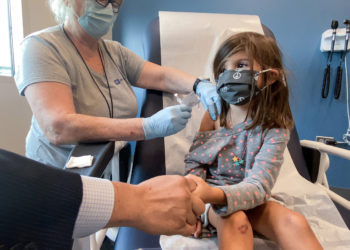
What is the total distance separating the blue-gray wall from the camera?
7.24ft

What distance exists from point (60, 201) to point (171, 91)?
1080 millimetres

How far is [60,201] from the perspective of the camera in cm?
52

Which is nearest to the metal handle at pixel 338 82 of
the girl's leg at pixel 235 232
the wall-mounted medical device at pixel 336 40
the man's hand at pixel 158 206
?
the wall-mounted medical device at pixel 336 40

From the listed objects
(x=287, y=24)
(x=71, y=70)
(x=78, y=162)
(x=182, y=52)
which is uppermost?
(x=287, y=24)

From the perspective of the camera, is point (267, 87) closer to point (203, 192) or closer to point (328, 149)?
point (328, 149)

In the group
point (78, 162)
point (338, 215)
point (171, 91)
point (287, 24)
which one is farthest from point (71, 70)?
point (287, 24)

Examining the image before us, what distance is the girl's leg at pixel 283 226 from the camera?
77 centimetres

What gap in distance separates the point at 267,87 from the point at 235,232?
0.60 meters

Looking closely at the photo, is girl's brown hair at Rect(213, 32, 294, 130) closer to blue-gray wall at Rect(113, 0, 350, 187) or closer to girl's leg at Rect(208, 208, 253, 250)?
girl's leg at Rect(208, 208, 253, 250)

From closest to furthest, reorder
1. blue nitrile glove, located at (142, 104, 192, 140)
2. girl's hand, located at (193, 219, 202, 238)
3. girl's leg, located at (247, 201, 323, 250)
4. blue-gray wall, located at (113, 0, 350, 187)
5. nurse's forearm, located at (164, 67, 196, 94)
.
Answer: girl's leg, located at (247, 201, 323, 250) < girl's hand, located at (193, 219, 202, 238) < blue nitrile glove, located at (142, 104, 192, 140) < nurse's forearm, located at (164, 67, 196, 94) < blue-gray wall, located at (113, 0, 350, 187)

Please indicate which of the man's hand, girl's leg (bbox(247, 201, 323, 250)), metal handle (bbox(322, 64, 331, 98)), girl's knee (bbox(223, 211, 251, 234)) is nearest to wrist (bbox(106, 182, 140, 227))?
the man's hand

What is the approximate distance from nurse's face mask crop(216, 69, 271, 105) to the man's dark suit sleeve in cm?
68

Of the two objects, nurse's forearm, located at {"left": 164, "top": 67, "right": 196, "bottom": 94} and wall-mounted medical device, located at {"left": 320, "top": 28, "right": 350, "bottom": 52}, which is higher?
wall-mounted medical device, located at {"left": 320, "top": 28, "right": 350, "bottom": 52}

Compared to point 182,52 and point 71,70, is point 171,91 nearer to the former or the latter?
point 182,52
